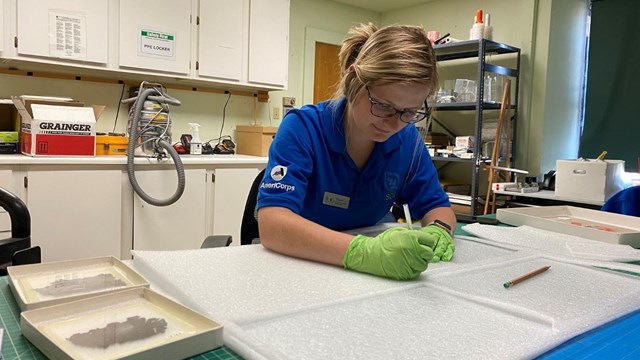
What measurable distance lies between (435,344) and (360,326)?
0.11 m

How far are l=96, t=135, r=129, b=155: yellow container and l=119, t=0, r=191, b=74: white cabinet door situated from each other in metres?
0.46

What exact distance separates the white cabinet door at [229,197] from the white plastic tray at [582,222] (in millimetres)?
1871

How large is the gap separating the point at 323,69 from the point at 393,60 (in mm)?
3219

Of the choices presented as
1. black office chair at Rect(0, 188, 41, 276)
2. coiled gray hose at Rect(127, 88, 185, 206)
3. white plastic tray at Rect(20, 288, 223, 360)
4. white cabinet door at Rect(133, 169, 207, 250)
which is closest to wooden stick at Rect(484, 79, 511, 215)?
white cabinet door at Rect(133, 169, 207, 250)

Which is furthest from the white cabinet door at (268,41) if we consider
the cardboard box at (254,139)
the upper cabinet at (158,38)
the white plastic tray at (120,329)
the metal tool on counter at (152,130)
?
the white plastic tray at (120,329)

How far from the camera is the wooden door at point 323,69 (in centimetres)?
414

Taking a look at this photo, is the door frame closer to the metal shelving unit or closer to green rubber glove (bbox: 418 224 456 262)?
the metal shelving unit

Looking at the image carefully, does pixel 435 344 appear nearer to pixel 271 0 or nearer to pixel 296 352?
pixel 296 352

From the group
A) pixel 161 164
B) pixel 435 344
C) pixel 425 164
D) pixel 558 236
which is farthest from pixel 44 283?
pixel 161 164

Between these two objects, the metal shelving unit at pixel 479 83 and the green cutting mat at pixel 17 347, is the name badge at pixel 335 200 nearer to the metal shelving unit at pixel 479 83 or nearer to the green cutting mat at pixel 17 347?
the green cutting mat at pixel 17 347

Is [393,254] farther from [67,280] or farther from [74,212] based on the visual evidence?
[74,212]

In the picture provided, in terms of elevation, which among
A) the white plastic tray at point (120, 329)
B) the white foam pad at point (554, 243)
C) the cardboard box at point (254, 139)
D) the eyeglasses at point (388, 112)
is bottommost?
the white plastic tray at point (120, 329)

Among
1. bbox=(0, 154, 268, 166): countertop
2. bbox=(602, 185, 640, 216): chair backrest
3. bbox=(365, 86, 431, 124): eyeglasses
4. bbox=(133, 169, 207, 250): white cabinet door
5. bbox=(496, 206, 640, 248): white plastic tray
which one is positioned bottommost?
bbox=(133, 169, 207, 250): white cabinet door

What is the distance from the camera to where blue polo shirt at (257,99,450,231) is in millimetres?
1176
